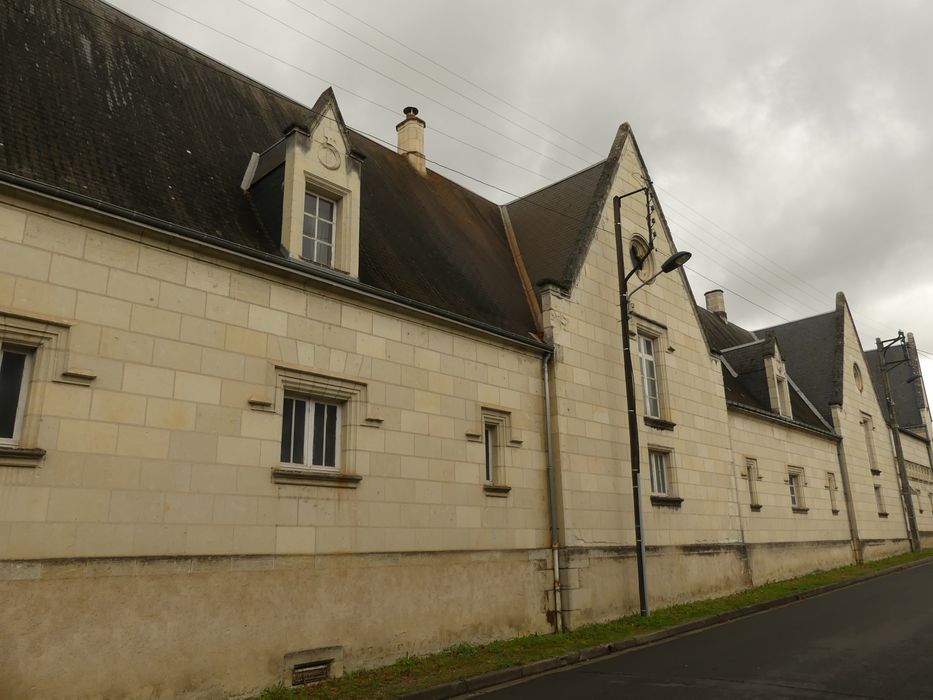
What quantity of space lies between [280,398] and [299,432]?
0.63 meters

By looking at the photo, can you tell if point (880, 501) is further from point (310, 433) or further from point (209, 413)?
point (209, 413)

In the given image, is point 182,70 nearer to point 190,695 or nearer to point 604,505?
point 190,695

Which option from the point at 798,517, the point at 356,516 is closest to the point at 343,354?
the point at 356,516

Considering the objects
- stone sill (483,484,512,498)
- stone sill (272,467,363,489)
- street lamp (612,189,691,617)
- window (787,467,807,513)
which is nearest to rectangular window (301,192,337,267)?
stone sill (272,467,363,489)

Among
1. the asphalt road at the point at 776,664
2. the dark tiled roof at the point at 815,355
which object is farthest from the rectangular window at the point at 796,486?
the asphalt road at the point at 776,664

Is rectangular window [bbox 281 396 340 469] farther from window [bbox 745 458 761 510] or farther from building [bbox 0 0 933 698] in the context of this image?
window [bbox 745 458 761 510]

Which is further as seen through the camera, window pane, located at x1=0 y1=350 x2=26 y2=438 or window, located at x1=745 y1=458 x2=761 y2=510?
window, located at x1=745 y1=458 x2=761 y2=510

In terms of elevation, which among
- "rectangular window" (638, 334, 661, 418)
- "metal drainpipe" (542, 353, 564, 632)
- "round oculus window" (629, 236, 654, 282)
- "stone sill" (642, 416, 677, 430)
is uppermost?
"round oculus window" (629, 236, 654, 282)

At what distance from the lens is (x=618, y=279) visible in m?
15.9

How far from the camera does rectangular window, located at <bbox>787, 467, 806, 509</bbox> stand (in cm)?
2281

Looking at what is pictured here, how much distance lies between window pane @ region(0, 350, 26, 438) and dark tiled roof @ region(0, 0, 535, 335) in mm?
1857

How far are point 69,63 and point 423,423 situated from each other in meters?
6.95

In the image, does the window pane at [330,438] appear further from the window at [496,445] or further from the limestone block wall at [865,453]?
the limestone block wall at [865,453]

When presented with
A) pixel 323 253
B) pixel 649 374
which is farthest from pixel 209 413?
pixel 649 374
